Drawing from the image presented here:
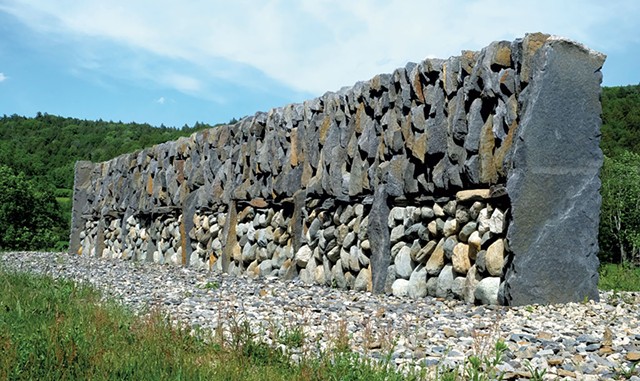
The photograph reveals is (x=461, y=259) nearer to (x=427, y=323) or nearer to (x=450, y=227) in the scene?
(x=450, y=227)

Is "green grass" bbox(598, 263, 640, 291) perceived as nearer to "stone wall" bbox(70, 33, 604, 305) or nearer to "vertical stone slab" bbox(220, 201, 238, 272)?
"stone wall" bbox(70, 33, 604, 305)

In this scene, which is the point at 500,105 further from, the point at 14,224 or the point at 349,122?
the point at 14,224

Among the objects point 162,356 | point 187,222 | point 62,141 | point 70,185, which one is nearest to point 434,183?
point 162,356

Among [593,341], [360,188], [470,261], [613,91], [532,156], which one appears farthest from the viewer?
[613,91]

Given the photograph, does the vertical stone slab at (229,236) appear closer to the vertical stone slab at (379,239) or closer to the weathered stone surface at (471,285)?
the vertical stone slab at (379,239)

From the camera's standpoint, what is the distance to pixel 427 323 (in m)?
5.82

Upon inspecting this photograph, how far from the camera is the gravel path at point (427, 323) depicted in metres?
4.49

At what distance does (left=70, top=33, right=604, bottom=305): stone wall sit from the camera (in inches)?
258

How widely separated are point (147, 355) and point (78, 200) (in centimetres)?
1887

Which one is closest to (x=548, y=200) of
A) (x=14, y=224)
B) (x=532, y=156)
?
(x=532, y=156)

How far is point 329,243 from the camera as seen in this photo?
955 cm

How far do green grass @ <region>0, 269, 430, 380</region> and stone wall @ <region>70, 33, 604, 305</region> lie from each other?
8.83 ft

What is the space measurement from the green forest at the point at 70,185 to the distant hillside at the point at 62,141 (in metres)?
0.06

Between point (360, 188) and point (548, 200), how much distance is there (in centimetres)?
297
